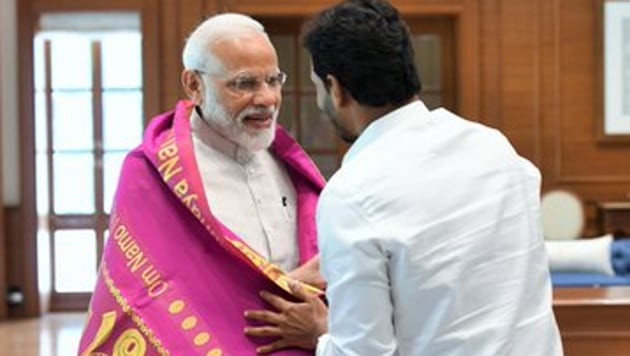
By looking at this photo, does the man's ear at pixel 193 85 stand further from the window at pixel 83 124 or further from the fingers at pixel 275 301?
the window at pixel 83 124

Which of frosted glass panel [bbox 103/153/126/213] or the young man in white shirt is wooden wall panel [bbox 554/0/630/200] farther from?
the young man in white shirt

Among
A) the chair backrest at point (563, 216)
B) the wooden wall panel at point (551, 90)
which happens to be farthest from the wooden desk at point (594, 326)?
the wooden wall panel at point (551, 90)

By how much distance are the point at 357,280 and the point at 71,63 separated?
6214 millimetres

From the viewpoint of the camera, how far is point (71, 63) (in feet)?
23.2

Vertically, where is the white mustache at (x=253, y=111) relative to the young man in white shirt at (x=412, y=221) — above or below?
above

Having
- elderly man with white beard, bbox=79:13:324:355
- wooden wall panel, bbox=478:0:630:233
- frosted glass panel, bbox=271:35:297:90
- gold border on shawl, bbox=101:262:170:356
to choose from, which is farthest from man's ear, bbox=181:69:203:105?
wooden wall panel, bbox=478:0:630:233

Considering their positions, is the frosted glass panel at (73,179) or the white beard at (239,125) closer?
the white beard at (239,125)

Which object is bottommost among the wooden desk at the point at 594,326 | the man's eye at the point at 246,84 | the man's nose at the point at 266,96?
the wooden desk at the point at 594,326

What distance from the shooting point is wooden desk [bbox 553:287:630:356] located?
2.78 meters

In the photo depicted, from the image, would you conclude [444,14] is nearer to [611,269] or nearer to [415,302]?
[611,269]

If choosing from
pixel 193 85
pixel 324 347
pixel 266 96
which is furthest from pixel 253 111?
pixel 324 347

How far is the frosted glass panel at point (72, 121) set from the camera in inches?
278

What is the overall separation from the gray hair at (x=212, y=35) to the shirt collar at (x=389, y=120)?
0.47 metres

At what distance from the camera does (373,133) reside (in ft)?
4.50
